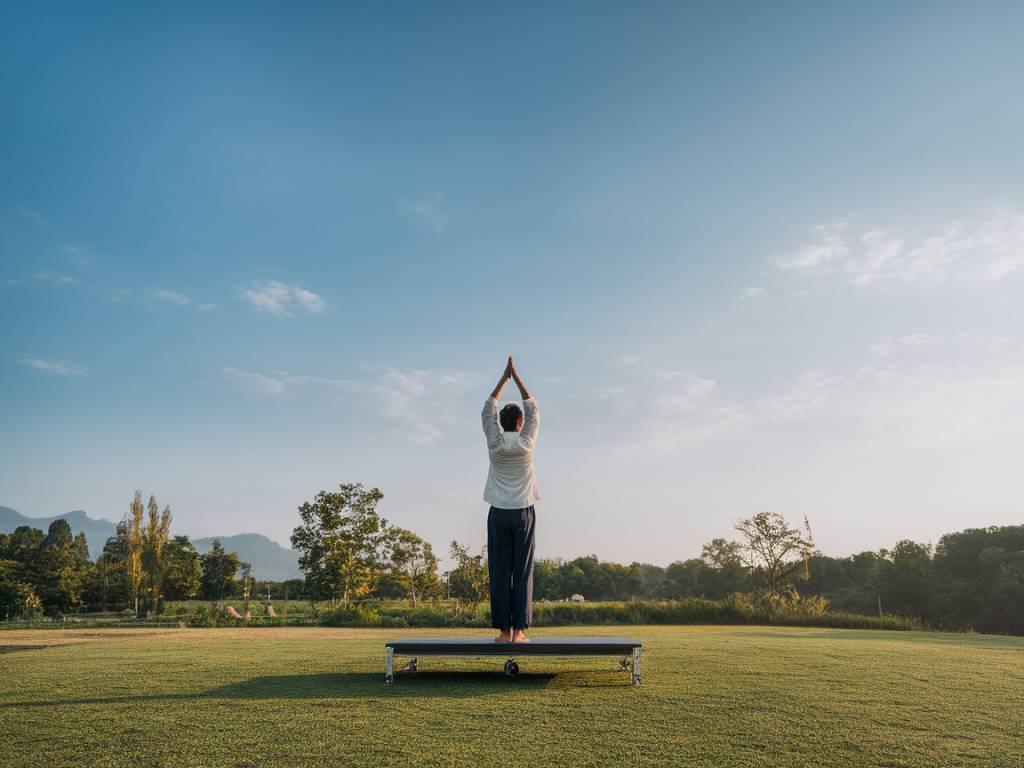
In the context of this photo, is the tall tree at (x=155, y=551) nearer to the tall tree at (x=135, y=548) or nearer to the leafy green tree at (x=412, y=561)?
the tall tree at (x=135, y=548)

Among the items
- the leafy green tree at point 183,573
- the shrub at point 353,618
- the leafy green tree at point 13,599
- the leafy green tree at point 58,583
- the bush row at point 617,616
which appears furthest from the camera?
the leafy green tree at point 183,573

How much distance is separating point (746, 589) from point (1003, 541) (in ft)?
59.7

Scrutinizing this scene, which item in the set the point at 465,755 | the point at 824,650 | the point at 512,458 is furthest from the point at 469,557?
the point at 465,755

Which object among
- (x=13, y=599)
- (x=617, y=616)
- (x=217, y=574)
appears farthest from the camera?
(x=217, y=574)

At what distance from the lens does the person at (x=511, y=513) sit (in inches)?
240

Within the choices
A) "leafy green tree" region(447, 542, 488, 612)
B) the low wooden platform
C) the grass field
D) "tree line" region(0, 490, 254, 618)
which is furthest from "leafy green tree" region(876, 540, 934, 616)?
the low wooden platform

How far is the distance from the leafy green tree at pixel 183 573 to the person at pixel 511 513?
47.4 m

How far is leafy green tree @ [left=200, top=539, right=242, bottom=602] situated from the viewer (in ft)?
184

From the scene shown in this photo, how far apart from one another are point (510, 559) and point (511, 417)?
135 cm

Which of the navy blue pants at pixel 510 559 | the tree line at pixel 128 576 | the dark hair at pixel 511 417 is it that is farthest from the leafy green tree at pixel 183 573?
the dark hair at pixel 511 417

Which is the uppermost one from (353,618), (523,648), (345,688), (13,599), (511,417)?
(511,417)

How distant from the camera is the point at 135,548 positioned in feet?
133

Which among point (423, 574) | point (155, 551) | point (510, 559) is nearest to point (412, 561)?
point (423, 574)

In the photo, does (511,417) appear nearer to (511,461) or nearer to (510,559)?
(511,461)
